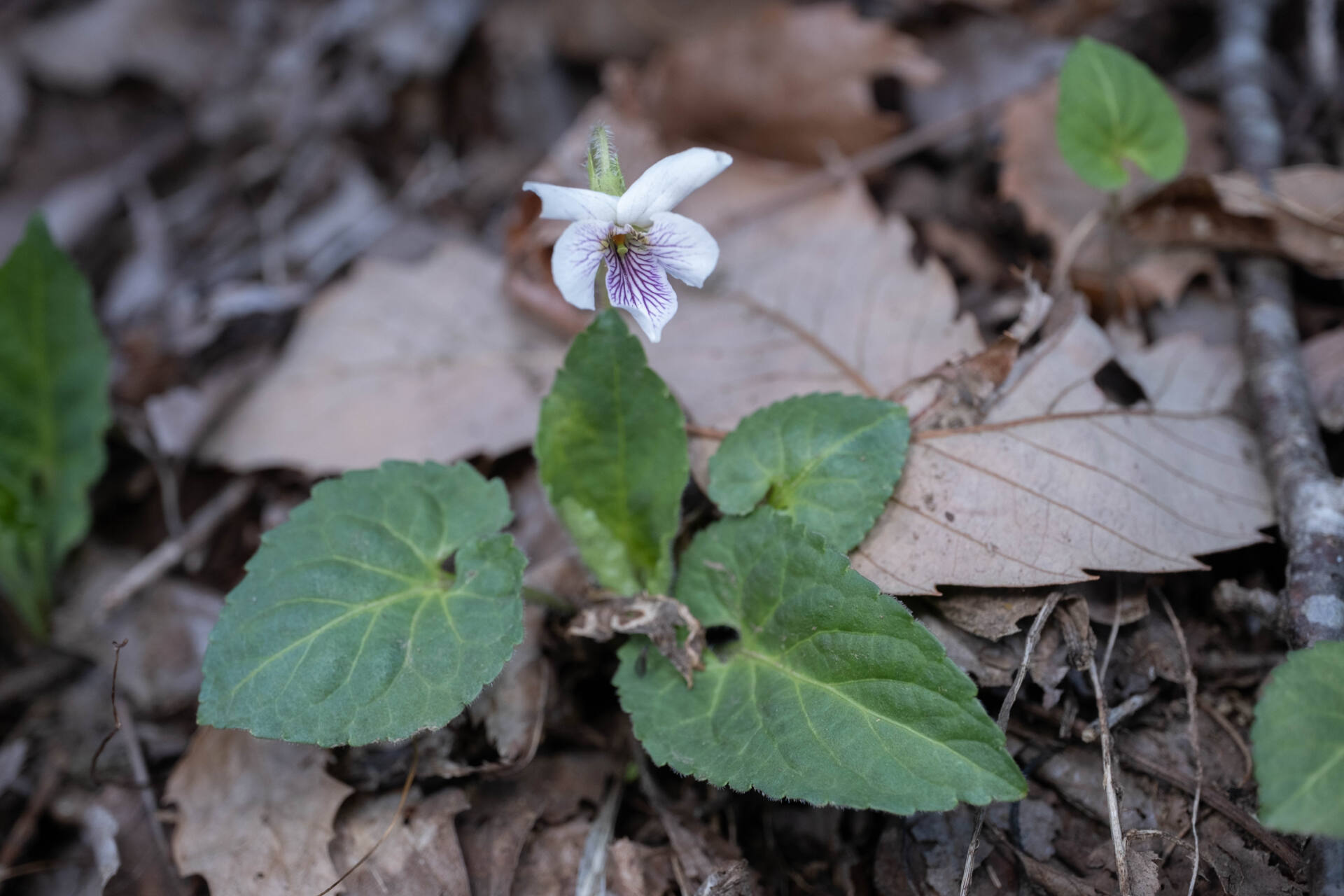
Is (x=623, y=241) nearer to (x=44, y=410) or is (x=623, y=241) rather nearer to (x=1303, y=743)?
(x=1303, y=743)

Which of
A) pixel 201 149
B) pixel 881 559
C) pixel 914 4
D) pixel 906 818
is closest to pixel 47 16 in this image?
pixel 201 149

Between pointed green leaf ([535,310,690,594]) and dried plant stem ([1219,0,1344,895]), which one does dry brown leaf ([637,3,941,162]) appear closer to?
dried plant stem ([1219,0,1344,895])

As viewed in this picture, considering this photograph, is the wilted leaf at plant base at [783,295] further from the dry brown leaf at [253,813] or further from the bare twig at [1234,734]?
the dry brown leaf at [253,813]

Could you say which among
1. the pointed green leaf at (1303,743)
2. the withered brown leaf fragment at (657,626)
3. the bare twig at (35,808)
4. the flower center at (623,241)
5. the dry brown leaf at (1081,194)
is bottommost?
the bare twig at (35,808)

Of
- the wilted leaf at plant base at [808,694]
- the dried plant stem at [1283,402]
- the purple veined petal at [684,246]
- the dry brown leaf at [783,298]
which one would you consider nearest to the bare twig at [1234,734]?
the dried plant stem at [1283,402]

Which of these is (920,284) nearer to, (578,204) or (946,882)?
(578,204)
